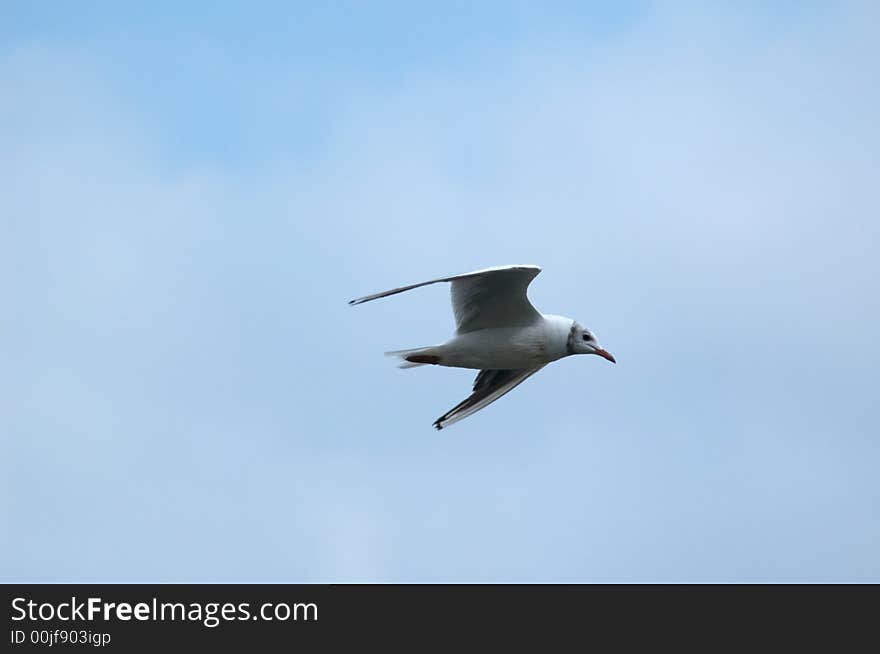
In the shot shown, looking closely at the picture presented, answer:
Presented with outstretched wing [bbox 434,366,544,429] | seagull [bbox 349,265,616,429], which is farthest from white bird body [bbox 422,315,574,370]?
outstretched wing [bbox 434,366,544,429]

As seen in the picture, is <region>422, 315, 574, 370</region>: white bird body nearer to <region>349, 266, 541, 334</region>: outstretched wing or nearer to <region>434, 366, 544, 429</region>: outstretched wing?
<region>349, 266, 541, 334</region>: outstretched wing

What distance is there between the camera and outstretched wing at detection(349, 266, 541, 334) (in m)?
29.1

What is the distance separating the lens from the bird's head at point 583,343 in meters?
30.6

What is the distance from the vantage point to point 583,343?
30.8 metres

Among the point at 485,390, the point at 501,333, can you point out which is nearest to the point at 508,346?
the point at 501,333

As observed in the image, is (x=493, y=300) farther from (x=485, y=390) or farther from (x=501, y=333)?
(x=485, y=390)

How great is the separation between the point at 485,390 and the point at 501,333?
225 centimetres

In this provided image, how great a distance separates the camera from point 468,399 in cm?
3209

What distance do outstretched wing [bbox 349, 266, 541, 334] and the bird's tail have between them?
0.56 metres

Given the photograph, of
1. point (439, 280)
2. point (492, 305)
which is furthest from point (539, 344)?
point (439, 280)

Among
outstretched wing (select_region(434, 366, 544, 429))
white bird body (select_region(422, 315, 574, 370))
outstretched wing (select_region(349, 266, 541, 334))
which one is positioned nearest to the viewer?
outstretched wing (select_region(349, 266, 541, 334))

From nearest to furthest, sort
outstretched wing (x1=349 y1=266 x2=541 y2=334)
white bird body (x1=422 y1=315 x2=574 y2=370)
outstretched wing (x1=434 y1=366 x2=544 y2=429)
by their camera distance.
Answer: outstretched wing (x1=349 y1=266 x2=541 y2=334), white bird body (x1=422 y1=315 x2=574 y2=370), outstretched wing (x1=434 y1=366 x2=544 y2=429)

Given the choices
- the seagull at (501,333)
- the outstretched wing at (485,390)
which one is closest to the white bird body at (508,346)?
the seagull at (501,333)
